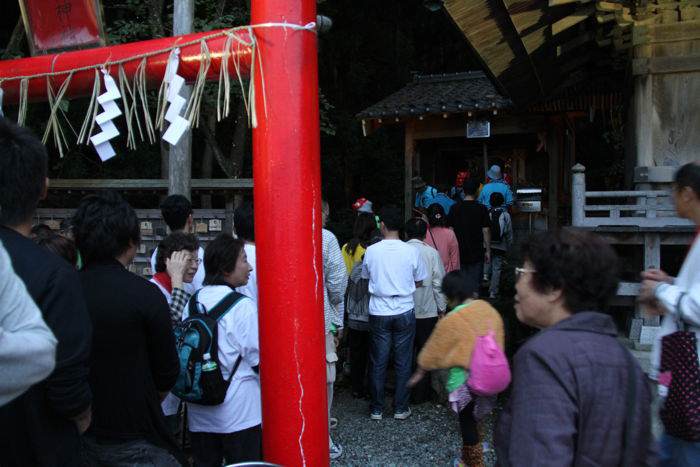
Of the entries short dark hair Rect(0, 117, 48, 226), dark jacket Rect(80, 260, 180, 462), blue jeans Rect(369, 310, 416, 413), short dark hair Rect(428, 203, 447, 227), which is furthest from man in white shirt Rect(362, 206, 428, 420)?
short dark hair Rect(0, 117, 48, 226)

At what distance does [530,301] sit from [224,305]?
163 cm

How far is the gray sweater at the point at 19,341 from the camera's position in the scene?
1279 millimetres

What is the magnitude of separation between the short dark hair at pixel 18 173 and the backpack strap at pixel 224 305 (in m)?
1.24

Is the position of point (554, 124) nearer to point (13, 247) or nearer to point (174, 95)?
→ point (174, 95)

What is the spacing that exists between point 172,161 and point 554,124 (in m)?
8.50

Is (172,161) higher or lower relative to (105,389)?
higher

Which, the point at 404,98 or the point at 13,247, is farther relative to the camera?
the point at 404,98

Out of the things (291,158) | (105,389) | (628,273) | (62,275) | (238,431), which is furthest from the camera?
(628,273)

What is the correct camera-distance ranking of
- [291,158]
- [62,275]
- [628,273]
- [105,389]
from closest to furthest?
[62,275], [105,389], [291,158], [628,273]

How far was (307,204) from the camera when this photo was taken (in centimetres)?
280

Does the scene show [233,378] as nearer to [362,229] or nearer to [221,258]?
[221,258]

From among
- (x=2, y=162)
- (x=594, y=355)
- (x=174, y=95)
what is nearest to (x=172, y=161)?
(x=174, y=95)

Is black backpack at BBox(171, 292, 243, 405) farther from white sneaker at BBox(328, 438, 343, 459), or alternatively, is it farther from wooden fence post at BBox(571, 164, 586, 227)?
wooden fence post at BBox(571, 164, 586, 227)

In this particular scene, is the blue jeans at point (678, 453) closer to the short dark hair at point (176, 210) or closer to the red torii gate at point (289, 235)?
the red torii gate at point (289, 235)
